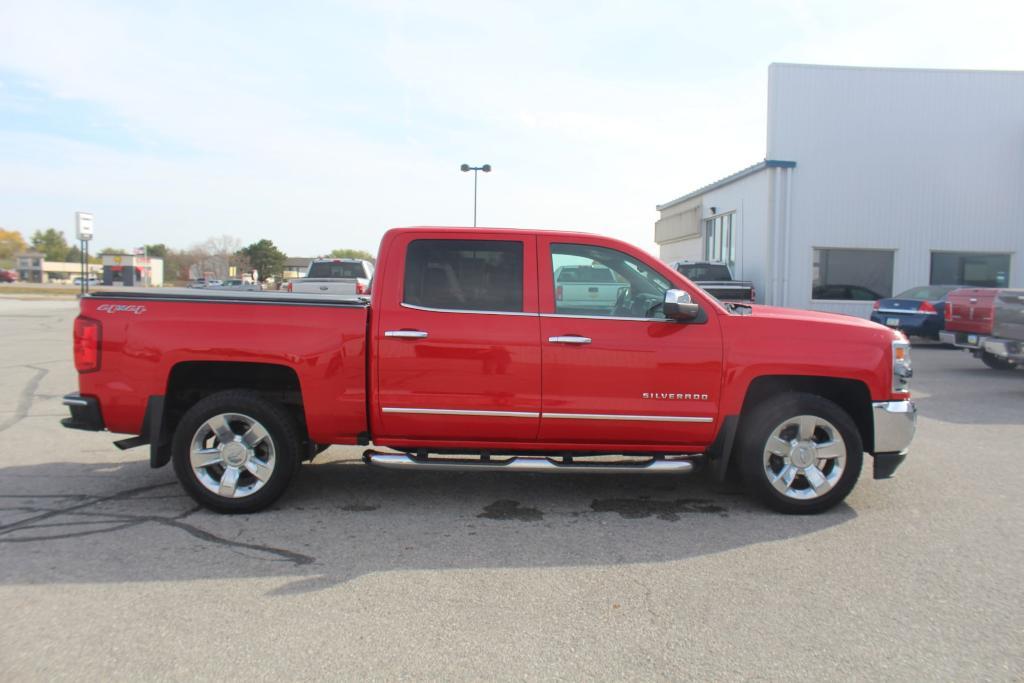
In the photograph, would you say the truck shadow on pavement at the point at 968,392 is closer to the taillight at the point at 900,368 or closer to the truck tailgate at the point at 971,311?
the truck tailgate at the point at 971,311

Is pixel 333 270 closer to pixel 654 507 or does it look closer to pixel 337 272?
pixel 337 272

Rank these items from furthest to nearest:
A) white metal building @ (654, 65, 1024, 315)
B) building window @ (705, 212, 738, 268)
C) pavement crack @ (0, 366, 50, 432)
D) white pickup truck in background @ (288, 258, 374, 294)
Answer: building window @ (705, 212, 738, 268) → white metal building @ (654, 65, 1024, 315) → white pickup truck in background @ (288, 258, 374, 294) → pavement crack @ (0, 366, 50, 432)

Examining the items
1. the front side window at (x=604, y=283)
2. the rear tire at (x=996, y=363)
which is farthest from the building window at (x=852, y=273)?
the front side window at (x=604, y=283)

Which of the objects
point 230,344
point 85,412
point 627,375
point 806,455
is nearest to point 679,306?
point 627,375

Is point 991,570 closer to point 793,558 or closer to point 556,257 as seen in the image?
point 793,558

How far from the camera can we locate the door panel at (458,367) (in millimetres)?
4965

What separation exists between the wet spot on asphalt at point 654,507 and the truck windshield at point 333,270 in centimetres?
1430

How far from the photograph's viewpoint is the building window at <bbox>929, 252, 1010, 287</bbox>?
23.9 metres

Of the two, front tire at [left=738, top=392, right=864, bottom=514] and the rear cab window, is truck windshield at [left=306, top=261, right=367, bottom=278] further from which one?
front tire at [left=738, top=392, right=864, bottom=514]

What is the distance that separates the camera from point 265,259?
95.8 m

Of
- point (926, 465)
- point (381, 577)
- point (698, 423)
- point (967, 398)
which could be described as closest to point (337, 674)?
point (381, 577)

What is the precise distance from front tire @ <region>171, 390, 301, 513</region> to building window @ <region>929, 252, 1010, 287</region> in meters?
23.8

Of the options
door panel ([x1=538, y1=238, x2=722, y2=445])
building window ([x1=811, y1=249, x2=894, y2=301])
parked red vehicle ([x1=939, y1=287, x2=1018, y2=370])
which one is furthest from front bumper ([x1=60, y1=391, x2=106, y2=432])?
building window ([x1=811, y1=249, x2=894, y2=301])

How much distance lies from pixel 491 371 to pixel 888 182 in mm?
22580
